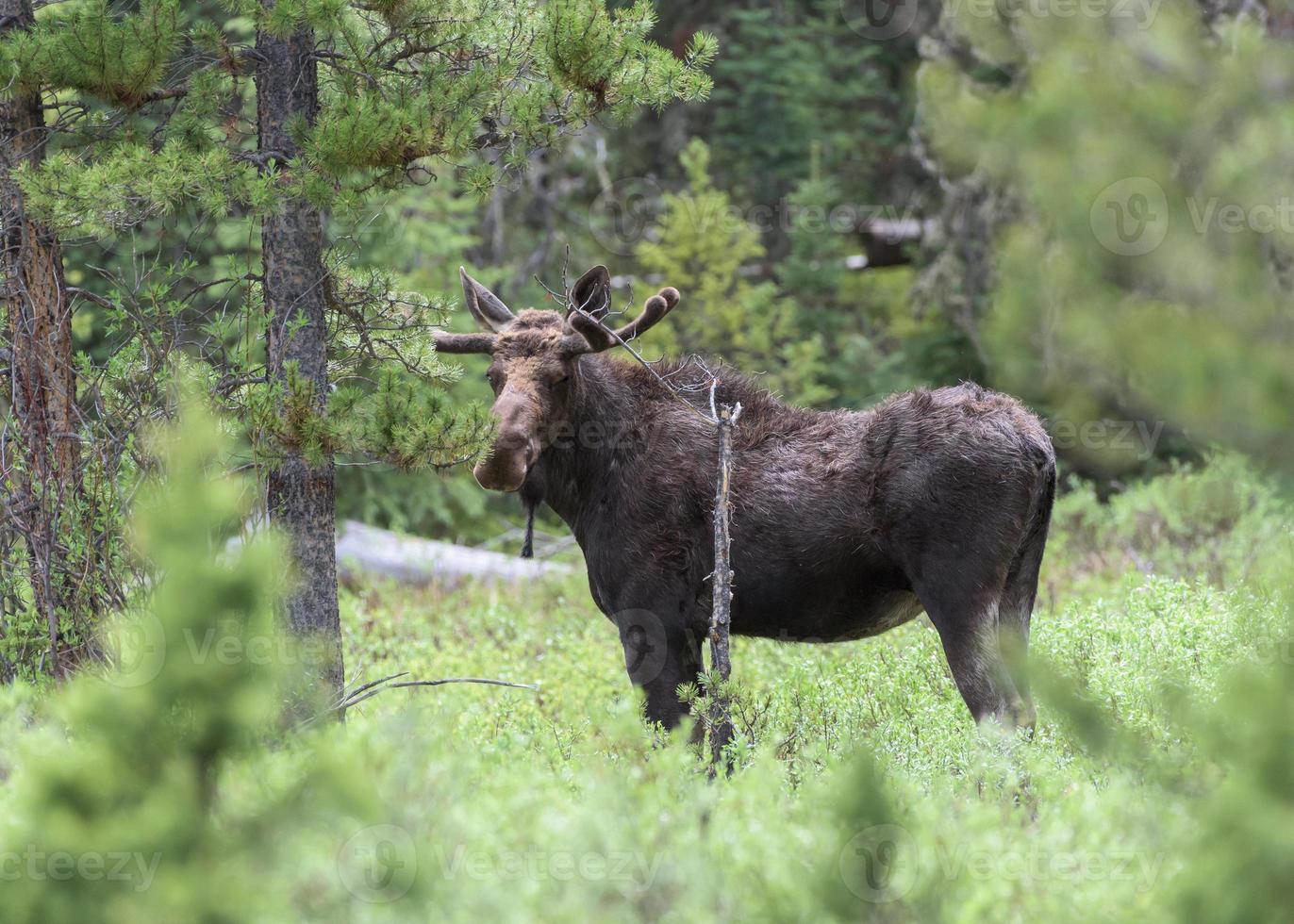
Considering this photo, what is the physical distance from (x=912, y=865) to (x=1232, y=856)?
934mm

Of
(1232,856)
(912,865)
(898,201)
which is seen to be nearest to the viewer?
(1232,856)

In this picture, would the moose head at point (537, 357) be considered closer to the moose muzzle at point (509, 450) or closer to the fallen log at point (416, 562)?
the moose muzzle at point (509, 450)

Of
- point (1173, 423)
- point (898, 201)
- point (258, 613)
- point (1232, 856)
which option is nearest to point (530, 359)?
point (258, 613)

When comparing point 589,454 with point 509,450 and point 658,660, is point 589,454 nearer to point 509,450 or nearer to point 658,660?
point 509,450

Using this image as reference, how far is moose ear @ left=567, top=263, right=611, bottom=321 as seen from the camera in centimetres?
656

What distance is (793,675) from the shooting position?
27.5ft

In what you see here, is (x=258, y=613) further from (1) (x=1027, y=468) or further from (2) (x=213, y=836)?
(1) (x=1027, y=468)

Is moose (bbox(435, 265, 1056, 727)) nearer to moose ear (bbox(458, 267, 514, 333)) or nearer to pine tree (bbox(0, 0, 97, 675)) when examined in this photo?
moose ear (bbox(458, 267, 514, 333))

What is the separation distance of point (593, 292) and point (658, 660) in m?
2.02

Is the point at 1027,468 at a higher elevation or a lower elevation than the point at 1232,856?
lower

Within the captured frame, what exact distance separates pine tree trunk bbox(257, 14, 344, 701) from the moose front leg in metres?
1.59

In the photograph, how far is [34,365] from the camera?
673cm

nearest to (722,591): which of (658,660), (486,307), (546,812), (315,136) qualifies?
(658,660)

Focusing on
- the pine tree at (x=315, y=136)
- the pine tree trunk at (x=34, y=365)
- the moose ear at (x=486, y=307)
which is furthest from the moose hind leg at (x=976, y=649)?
the pine tree trunk at (x=34, y=365)
